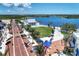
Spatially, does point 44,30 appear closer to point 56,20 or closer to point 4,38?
point 56,20

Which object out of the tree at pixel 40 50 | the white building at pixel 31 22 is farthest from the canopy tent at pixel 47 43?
the white building at pixel 31 22

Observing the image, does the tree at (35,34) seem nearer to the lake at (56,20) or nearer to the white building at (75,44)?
the lake at (56,20)

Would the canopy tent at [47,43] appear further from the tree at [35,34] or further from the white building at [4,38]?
the white building at [4,38]

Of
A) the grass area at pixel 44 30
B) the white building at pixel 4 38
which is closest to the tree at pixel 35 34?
the grass area at pixel 44 30

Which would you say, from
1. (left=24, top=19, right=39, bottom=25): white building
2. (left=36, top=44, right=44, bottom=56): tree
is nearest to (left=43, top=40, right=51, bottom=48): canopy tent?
(left=36, top=44, right=44, bottom=56): tree

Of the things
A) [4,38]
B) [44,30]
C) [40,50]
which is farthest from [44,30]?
[4,38]

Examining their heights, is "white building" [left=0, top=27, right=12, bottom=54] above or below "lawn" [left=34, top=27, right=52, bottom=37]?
below

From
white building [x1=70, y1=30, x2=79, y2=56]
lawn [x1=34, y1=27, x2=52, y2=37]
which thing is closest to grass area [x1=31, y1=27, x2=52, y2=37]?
lawn [x1=34, y1=27, x2=52, y2=37]

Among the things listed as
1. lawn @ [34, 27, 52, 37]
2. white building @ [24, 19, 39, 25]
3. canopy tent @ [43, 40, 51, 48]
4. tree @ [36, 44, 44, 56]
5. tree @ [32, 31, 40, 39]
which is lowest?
tree @ [36, 44, 44, 56]

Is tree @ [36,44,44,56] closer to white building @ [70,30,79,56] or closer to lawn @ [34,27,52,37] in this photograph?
lawn @ [34,27,52,37]

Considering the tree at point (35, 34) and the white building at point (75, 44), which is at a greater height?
the tree at point (35, 34)

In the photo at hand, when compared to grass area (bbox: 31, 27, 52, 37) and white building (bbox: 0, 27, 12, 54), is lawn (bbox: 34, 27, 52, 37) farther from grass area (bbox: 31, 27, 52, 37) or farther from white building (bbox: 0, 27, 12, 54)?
white building (bbox: 0, 27, 12, 54)

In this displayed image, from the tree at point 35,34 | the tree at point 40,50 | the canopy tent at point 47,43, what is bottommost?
the tree at point 40,50
